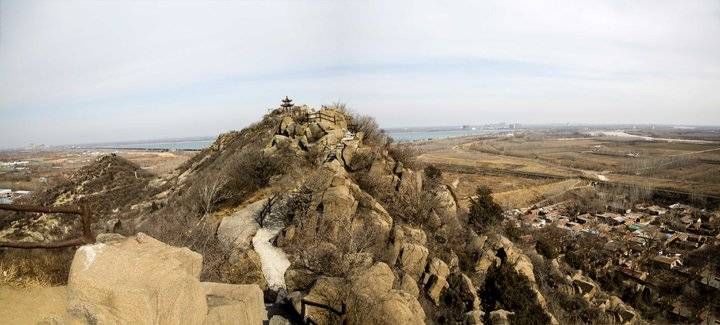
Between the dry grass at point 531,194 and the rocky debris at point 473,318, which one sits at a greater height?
the rocky debris at point 473,318

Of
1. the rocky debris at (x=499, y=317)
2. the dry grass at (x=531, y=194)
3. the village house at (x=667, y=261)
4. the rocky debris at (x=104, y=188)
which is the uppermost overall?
the rocky debris at (x=104, y=188)

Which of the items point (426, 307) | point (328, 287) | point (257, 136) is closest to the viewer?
point (328, 287)

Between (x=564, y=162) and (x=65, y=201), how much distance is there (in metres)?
129

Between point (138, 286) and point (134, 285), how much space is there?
43 millimetres

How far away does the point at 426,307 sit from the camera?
41.9 feet

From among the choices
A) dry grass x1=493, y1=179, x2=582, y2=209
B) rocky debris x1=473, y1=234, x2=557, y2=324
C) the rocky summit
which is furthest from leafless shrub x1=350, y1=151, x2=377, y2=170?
dry grass x1=493, y1=179, x2=582, y2=209

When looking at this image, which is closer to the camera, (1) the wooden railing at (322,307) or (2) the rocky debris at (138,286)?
(2) the rocky debris at (138,286)

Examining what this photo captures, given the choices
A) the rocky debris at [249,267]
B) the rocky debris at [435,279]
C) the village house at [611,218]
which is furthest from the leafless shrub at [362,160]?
the village house at [611,218]

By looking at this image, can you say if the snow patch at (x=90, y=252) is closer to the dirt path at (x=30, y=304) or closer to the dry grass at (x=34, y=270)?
the dirt path at (x=30, y=304)

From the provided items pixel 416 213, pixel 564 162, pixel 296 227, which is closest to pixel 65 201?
pixel 296 227

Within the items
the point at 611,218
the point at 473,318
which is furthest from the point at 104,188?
the point at 611,218

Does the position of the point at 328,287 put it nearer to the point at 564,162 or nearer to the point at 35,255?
the point at 35,255

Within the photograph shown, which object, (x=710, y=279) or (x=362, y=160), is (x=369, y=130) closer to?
(x=362, y=160)

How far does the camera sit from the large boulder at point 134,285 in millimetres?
4262
